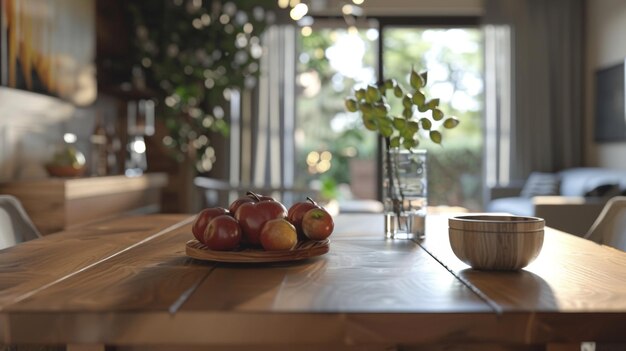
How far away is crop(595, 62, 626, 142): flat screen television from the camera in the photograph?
6.01 metres

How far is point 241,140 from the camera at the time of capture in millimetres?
6816

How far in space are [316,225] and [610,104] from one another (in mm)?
5503

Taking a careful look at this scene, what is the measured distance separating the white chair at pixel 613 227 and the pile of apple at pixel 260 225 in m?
0.93

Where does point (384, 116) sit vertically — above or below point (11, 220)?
above

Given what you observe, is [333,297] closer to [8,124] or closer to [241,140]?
[8,124]

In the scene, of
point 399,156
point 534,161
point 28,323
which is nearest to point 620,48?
point 534,161

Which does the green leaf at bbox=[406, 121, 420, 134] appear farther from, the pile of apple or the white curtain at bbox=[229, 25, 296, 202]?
the white curtain at bbox=[229, 25, 296, 202]

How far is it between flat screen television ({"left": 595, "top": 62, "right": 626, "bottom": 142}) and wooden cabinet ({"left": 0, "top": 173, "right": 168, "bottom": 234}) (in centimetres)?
425

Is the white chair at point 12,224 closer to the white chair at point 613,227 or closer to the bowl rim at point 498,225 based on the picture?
the bowl rim at point 498,225

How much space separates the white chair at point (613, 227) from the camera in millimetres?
1938

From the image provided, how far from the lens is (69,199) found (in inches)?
136

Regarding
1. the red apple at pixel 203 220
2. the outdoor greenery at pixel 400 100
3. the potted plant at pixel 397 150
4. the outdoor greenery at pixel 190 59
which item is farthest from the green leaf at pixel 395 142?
the outdoor greenery at pixel 400 100

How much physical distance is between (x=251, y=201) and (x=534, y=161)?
5815mm

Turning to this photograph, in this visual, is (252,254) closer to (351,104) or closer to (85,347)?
(85,347)
